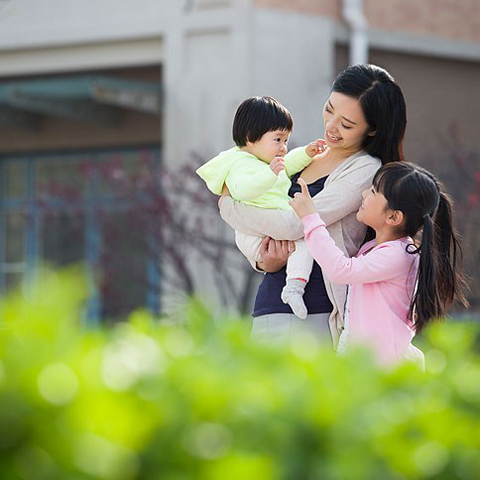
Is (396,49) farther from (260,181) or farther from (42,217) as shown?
(260,181)

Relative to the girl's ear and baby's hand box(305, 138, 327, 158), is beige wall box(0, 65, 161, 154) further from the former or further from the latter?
the girl's ear

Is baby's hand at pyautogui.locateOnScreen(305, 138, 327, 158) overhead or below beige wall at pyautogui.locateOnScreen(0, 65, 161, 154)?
below

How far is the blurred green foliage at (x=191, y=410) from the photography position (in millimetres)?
1208

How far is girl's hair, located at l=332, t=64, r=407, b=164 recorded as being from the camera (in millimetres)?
3926

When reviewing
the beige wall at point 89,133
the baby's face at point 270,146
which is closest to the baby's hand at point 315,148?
the baby's face at point 270,146

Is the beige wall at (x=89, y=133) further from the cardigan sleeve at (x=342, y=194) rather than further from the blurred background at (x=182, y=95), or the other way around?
the cardigan sleeve at (x=342, y=194)

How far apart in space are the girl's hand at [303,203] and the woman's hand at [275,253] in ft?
0.78

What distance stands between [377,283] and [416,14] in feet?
34.6

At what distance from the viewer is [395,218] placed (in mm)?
3889

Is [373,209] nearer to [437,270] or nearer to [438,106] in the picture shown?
[437,270]

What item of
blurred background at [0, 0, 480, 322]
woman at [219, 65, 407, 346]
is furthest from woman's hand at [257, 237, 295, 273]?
blurred background at [0, 0, 480, 322]

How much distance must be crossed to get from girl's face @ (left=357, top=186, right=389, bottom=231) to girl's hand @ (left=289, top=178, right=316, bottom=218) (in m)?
0.16

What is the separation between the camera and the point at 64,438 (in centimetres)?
119

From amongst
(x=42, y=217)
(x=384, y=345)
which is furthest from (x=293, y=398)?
(x=42, y=217)
